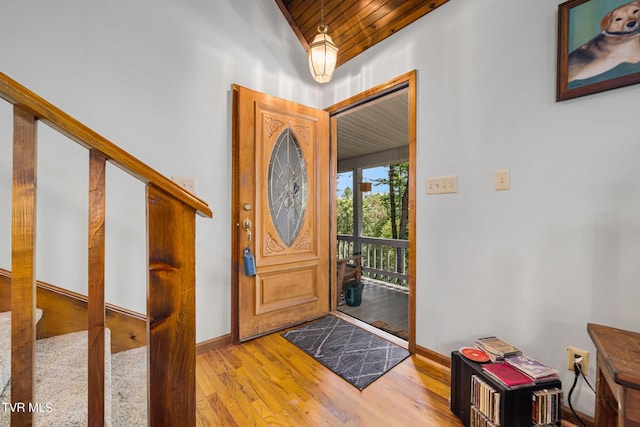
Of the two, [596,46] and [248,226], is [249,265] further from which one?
[596,46]

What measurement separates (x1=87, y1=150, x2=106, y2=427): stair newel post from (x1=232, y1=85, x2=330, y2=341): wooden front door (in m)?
1.42

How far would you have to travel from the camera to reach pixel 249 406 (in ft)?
4.79

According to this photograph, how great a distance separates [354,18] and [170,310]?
2452 mm

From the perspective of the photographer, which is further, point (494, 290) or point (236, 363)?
point (236, 363)

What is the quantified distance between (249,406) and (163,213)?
1216 millimetres

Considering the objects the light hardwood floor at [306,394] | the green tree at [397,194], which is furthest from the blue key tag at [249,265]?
the green tree at [397,194]

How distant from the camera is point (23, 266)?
1.96 feet

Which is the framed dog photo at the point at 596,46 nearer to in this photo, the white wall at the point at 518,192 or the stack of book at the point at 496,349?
the white wall at the point at 518,192

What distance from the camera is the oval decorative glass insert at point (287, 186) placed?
2.34m

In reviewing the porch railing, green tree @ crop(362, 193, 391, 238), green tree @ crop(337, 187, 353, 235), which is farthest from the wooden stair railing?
green tree @ crop(337, 187, 353, 235)

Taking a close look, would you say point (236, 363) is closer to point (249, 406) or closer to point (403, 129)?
point (249, 406)

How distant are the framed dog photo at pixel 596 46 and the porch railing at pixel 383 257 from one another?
127 inches

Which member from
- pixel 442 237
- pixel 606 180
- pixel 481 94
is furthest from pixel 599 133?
pixel 442 237

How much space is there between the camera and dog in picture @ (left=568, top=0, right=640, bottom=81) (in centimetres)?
119
